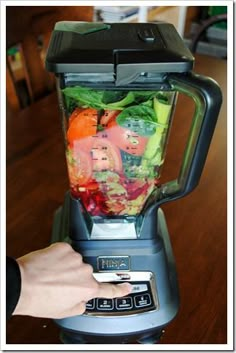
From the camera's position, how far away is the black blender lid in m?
0.40

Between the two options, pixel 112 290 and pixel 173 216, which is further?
pixel 173 216

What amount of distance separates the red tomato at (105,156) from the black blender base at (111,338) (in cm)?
22

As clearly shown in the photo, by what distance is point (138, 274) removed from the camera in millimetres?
529

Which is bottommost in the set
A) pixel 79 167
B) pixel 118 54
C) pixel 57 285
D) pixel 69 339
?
pixel 69 339

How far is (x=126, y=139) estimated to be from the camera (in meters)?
0.49

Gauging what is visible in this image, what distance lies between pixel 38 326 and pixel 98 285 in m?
0.13

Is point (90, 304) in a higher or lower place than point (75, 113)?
lower

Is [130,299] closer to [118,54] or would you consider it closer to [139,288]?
[139,288]

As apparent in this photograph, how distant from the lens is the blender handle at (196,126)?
404 mm

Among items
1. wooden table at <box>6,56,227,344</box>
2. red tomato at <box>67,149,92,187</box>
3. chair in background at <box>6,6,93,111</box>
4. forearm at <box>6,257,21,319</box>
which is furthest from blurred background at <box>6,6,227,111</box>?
forearm at <box>6,257,21,319</box>

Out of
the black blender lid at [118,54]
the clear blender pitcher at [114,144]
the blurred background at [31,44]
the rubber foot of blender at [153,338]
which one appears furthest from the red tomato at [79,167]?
the blurred background at [31,44]

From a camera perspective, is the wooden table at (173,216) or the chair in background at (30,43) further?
the chair in background at (30,43)

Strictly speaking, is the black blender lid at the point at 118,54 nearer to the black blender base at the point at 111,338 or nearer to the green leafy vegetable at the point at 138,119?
the green leafy vegetable at the point at 138,119

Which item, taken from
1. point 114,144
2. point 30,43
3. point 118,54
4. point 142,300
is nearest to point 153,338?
point 142,300
